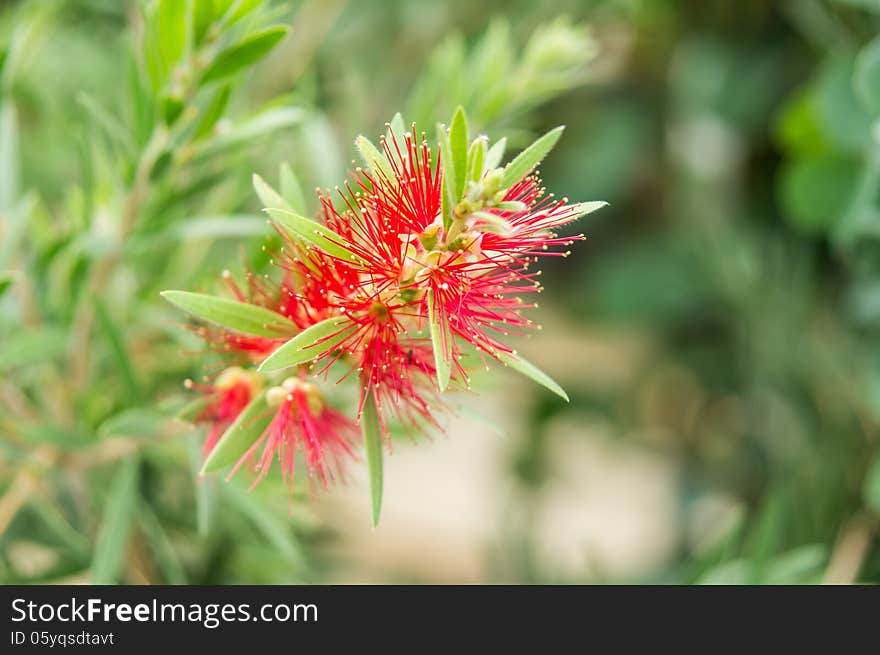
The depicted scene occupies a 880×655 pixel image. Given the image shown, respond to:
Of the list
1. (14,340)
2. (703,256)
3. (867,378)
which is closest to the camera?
(14,340)

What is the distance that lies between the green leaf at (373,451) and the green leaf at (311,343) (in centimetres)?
3

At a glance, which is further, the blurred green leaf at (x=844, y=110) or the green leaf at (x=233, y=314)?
the blurred green leaf at (x=844, y=110)

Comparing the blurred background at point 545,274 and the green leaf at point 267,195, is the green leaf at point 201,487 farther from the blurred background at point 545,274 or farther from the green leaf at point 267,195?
the green leaf at point 267,195

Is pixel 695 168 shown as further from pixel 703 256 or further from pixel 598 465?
pixel 598 465

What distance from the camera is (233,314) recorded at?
303mm

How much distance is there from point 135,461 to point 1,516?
93 mm

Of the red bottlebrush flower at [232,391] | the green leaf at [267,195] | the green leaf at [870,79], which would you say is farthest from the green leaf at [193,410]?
the green leaf at [870,79]

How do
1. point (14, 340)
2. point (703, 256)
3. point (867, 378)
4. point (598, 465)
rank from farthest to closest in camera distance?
point (598, 465) < point (703, 256) < point (867, 378) < point (14, 340)

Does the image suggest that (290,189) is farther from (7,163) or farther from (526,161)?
(7,163)

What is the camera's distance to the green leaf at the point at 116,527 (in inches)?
16.0

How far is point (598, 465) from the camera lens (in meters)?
1.14
